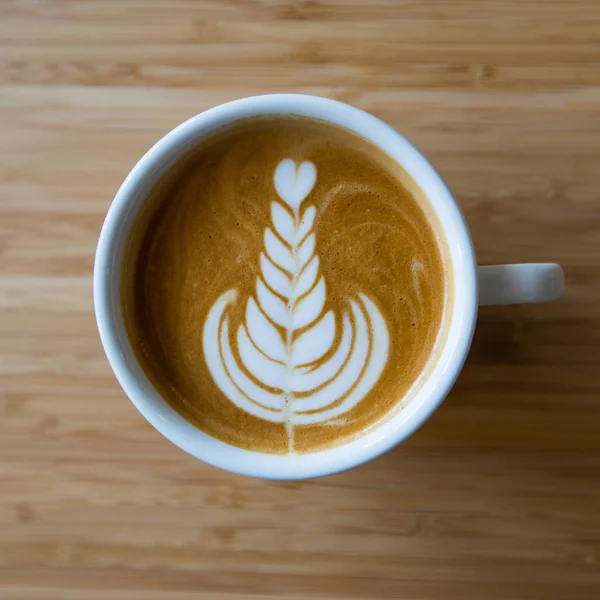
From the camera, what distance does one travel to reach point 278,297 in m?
0.87

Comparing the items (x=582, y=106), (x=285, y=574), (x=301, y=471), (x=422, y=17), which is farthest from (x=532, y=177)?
(x=285, y=574)

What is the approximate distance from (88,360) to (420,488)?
539 mm

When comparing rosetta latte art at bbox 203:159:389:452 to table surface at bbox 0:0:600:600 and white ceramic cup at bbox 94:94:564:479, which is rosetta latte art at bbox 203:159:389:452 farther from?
table surface at bbox 0:0:600:600

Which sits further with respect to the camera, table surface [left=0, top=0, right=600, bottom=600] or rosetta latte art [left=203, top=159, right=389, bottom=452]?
table surface [left=0, top=0, right=600, bottom=600]

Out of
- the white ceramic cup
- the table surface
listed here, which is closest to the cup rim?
the white ceramic cup

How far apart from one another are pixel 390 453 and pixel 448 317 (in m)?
0.27

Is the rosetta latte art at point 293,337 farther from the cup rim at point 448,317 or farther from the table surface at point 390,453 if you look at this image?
the table surface at point 390,453

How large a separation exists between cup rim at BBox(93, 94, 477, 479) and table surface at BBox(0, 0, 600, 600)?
0.18 meters

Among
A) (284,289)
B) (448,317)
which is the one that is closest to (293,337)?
(284,289)

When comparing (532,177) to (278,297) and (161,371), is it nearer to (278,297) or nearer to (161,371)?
(278,297)

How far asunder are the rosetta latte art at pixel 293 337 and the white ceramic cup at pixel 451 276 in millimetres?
75

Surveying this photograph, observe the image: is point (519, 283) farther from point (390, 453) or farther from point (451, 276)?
point (390, 453)

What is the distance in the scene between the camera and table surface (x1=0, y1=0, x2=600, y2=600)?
0.98m

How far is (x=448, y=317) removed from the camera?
2.78 feet
